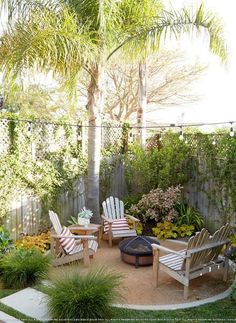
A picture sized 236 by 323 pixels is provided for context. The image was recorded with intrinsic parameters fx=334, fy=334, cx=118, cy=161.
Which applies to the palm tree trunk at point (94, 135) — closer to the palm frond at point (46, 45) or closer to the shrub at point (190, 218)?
the palm frond at point (46, 45)

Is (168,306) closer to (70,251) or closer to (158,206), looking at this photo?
(70,251)

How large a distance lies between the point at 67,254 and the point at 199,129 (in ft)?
13.4

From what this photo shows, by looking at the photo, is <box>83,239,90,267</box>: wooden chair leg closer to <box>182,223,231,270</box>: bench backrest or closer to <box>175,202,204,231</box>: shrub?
<box>182,223,231,270</box>: bench backrest

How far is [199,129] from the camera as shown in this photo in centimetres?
731

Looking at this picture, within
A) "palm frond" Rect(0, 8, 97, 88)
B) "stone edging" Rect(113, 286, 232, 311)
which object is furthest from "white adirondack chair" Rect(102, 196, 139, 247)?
"palm frond" Rect(0, 8, 97, 88)

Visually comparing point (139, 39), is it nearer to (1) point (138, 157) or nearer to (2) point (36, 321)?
(1) point (138, 157)

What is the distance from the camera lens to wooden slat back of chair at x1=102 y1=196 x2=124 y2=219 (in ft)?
21.2

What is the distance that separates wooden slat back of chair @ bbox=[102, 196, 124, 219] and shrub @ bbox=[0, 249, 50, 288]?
2.28m

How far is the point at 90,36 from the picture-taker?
5.86 meters

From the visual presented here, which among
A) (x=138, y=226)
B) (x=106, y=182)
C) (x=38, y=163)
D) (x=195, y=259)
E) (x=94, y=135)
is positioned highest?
(x=94, y=135)

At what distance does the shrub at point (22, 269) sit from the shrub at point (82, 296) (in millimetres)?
847

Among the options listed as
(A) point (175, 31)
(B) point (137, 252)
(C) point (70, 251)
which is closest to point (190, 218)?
(B) point (137, 252)

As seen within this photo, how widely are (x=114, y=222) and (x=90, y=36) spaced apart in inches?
132

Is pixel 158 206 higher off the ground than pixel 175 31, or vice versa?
pixel 175 31
